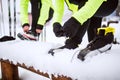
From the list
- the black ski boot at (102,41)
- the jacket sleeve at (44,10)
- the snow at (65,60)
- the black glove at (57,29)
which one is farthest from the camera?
the jacket sleeve at (44,10)

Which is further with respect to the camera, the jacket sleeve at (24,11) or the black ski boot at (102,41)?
the jacket sleeve at (24,11)

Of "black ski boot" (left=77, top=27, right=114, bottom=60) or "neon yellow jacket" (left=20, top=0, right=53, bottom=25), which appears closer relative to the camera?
A: "black ski boot" (left=77, top=27, right=114, bottom=60)

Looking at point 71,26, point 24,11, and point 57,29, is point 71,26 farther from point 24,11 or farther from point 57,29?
point 24,11

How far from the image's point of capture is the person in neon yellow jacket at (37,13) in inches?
59.9

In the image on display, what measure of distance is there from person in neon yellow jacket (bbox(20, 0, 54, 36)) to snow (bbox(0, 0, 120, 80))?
13.7 inches

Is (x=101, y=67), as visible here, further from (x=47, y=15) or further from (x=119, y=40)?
(x=119, y=40)

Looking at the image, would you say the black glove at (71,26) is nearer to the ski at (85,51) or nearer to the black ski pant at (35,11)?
the ski at (85,51)

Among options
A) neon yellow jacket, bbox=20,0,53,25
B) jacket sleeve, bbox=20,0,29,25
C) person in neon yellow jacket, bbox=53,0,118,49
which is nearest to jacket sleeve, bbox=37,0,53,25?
neon yellow jacket, bbox=20,0,53,25

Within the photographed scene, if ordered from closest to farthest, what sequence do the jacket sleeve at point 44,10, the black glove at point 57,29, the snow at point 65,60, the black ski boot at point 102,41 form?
1. the snow at point 65,60
2. the black ski boot at point 102,41
3. the black glove at point 57,29
4. the jacket sleeve at point 44,10

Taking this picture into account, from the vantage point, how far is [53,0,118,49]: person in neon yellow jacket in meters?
0.85

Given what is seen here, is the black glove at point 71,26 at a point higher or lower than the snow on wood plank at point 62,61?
higher

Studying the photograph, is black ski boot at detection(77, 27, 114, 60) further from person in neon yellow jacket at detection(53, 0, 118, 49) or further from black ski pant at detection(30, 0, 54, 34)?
black ski pant at detection(30, 0, 54, 34)

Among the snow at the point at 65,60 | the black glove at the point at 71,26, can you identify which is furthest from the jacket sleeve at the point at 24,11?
the black glove at the point at 71,26

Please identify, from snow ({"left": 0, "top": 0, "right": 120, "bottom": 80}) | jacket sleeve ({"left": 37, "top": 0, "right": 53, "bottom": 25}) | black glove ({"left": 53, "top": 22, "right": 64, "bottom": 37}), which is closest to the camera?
snow ({"left": 0, "top": 0, "right": 120, "bottom": 80})
